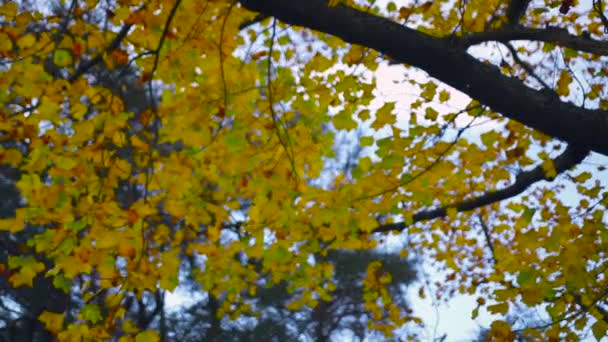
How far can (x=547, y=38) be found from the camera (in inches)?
118

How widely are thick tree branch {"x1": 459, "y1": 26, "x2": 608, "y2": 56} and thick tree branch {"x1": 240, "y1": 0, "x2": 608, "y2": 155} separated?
0.17m

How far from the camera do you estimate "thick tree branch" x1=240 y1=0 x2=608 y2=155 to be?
7.61 feet

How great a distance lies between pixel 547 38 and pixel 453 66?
0.86 metres

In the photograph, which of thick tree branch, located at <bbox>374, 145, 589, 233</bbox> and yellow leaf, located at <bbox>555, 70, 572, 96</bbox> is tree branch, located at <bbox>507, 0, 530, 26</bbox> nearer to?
yellow leaf, located at <bbox>555, 70, 572, 96</bbox>

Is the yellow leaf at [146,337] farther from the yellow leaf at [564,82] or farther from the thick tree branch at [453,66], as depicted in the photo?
the yellow leaf at [564,82]

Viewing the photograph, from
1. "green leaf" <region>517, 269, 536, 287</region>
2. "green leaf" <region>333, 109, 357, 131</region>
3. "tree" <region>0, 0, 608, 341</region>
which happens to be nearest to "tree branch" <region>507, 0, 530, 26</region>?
"tree" <region>0, 0, 608, 341</region>

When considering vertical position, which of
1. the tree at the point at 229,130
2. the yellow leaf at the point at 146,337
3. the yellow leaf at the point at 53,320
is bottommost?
the yellow leaf at the point at 146,337

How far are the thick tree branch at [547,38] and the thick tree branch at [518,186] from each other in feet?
1.85

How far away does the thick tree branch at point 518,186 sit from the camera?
3.42 m

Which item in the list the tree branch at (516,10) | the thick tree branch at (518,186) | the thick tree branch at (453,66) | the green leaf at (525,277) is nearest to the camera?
the thick tree branch at (453,66)

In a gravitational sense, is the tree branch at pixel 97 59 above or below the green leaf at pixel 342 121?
above

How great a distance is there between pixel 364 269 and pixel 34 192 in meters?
8.97

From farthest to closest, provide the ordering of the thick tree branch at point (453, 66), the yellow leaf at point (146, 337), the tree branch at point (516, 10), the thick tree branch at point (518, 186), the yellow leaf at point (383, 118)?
the tree branch at point (516, 10)
the thick tree branch at point (518, 186)
the yellow leaf at point (383, 118)
the yellow leaf at point (146, 337)
the thick tree branch at point (453, 66)

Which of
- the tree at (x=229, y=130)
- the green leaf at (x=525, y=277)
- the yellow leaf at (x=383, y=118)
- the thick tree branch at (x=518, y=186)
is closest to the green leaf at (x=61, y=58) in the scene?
the tree at (x=229, y=130)
